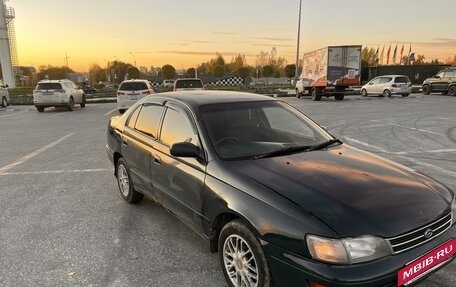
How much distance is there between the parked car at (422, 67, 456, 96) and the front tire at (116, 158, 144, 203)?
2560 cm

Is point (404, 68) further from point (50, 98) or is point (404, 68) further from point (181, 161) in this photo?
point (181, 161)

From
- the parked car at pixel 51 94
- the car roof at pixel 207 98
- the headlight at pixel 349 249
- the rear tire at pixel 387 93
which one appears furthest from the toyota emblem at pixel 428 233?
the rear tire at pixel 387 93

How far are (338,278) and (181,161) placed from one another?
1875 mm

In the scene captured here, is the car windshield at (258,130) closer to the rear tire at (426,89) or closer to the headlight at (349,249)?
the headlight at (349,249)

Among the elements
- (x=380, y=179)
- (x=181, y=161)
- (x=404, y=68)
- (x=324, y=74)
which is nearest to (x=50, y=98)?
(x=324, y=74)

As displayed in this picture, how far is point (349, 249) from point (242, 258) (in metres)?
0.87

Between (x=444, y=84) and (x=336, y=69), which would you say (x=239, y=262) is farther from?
(x=444, y=84)

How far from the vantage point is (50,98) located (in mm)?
19516

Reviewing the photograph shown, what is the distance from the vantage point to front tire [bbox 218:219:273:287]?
2.71 meters

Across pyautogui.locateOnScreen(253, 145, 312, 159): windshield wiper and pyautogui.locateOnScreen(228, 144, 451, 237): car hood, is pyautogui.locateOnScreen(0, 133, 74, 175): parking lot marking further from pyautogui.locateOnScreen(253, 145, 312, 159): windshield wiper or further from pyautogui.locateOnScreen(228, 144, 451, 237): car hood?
pyautogui.locateOnScreen(228, 144, 451, 237): car hood

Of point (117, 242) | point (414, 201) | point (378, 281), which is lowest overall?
point (117, 242)

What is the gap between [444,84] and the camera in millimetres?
25844

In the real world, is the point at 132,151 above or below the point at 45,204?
above

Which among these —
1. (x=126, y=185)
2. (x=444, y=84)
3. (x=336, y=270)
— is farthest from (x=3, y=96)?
(x=444, y=84)
